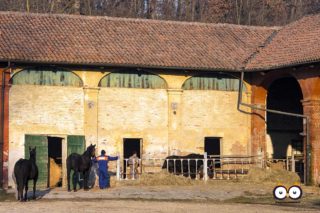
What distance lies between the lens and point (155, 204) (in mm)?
25234

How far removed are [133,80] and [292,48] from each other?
6981 millimetres

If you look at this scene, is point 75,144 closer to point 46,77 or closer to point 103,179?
point 46,77

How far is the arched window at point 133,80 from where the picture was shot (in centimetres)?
A: 3506

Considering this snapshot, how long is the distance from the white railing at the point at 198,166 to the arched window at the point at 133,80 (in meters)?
3.20

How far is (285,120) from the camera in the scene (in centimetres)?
3884

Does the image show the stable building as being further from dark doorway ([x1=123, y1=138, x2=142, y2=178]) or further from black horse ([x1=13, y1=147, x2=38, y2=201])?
black horse ([x1=13, y1=147, x2=38, y2=201])

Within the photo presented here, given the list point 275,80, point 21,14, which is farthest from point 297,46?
point 21,14

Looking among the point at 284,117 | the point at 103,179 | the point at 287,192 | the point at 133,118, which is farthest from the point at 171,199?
the point at 284,117

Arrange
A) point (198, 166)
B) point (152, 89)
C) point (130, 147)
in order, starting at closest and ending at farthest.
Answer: point (198, 166) < point (152, 89) < point (130, 147)

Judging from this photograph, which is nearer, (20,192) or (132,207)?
(132,207)

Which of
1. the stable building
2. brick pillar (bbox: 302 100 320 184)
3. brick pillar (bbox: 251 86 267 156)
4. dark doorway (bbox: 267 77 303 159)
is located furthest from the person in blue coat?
dark doorway (bbox: 267 77 303 159)

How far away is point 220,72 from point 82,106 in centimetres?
640

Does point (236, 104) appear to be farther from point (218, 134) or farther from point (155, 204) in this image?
point (155, 204)

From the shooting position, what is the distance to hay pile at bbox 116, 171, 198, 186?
32125mm
